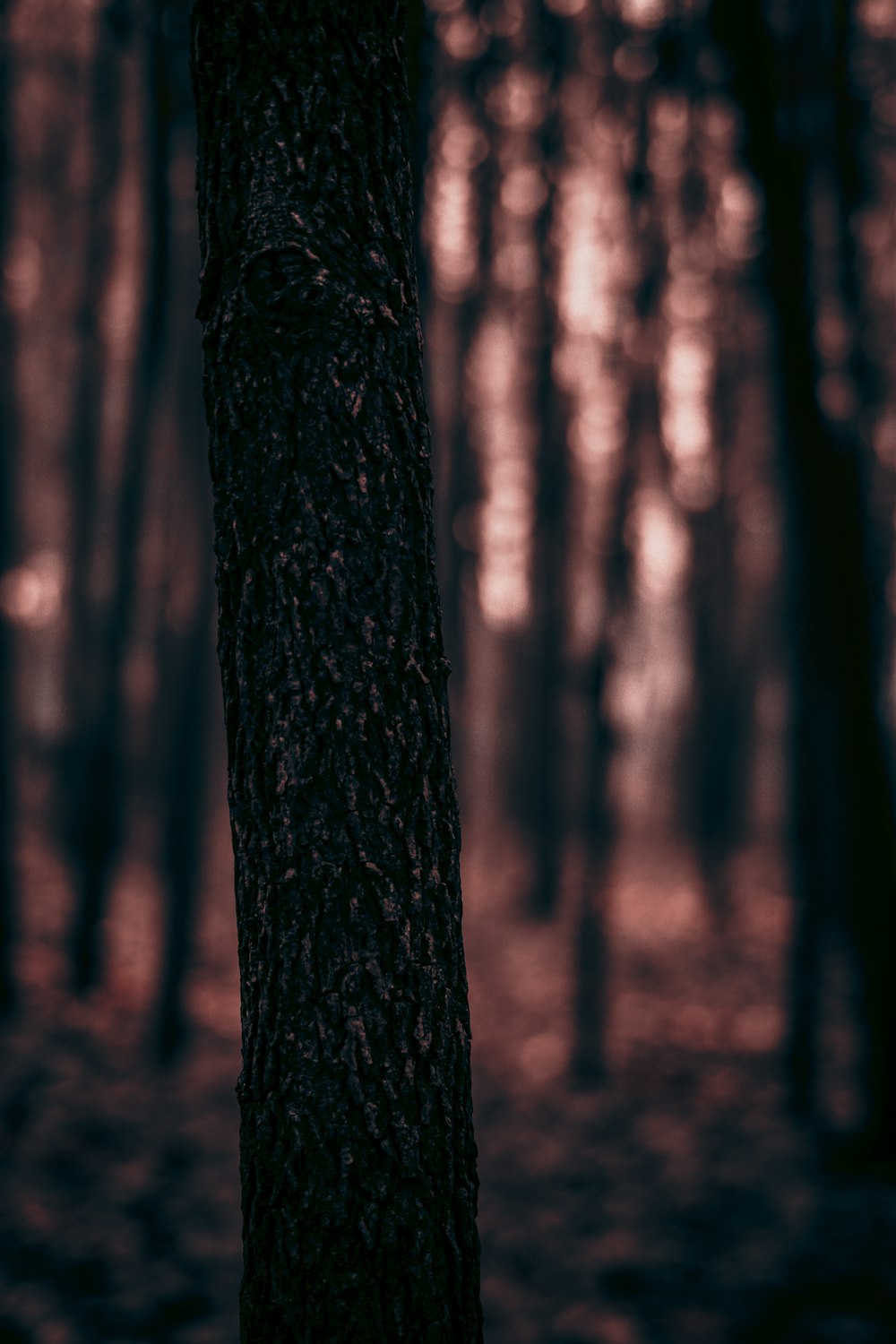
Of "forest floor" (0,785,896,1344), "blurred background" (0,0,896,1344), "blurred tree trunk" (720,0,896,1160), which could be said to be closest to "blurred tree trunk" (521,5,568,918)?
"blurred background" (0,0,896,1344)

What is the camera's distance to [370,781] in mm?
1877

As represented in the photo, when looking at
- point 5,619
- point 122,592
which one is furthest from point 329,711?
point 5,619

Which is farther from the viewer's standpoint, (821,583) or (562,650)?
(562,650)

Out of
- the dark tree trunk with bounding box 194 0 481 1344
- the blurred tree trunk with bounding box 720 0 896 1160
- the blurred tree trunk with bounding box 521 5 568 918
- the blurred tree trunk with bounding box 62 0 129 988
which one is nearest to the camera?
the dark tree trunk with bounding box 194 0 481 1344

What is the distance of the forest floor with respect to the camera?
4.03 meters

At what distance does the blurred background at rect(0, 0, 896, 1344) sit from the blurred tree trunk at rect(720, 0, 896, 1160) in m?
0.03

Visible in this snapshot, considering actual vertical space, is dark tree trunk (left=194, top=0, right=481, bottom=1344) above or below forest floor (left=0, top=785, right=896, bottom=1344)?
above

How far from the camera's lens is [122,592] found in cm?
840

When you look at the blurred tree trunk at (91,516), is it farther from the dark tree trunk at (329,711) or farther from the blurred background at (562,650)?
the dark tree trunk at (329,711)

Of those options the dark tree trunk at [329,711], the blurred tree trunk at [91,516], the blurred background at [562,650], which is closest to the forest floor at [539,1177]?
the blurred background at [562,650]

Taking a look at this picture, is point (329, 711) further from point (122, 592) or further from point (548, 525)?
point (548, 525)

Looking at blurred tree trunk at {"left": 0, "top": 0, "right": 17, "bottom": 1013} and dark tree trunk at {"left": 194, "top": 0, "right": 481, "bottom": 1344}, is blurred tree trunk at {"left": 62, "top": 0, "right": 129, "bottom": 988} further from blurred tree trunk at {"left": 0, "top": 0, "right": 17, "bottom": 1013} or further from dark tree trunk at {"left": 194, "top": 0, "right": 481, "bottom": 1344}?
dark tree trunk at {"left": 194, "top": 0, "right": 481, "bottom": 1344}

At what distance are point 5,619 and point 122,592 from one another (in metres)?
1.20

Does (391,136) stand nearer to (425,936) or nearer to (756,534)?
(425,936)
